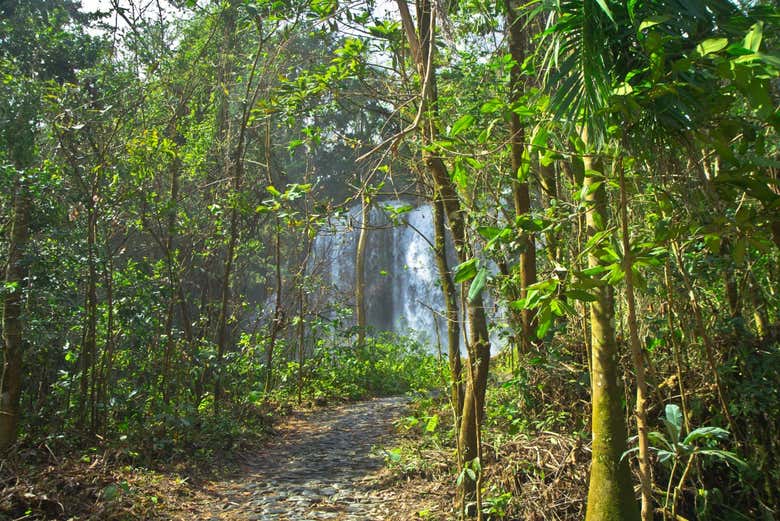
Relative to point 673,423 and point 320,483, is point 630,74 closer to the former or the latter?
point 673,423

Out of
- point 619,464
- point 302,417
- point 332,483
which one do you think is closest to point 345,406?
point 302,417

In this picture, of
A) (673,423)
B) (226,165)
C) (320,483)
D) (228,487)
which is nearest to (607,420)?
(673,423)

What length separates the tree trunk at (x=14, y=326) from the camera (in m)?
5.49

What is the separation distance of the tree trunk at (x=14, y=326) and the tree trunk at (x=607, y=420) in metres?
5.06

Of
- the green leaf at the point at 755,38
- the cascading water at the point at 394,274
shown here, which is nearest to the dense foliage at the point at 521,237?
the green leaf at the point at 755,38

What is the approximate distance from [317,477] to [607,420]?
4.10 meters

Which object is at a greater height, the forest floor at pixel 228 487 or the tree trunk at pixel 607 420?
the tree trunk at pixel 607 420

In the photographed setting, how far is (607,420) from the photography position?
263 centimetres

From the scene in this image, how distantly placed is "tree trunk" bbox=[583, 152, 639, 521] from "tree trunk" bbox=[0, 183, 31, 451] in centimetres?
506

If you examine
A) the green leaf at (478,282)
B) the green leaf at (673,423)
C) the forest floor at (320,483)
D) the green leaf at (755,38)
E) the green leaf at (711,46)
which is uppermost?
the green leaf at (711,46)

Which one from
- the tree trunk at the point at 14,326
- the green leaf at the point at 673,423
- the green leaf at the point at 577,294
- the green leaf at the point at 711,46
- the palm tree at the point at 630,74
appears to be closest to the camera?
the green leaf at the point at 711,46

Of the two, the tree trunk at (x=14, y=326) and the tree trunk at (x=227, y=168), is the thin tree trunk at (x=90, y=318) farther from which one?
the tree trunk at (x=227, y=168)

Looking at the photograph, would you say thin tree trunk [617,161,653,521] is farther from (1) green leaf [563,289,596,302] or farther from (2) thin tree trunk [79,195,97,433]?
(2) thin tree trunk [79,195,97,433]

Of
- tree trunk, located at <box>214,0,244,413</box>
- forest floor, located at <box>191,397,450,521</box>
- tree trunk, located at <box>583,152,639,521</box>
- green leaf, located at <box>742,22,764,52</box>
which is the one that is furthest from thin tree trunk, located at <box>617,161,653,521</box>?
tree trunk, located at <box>214,0,244,413</box>
